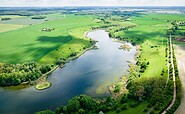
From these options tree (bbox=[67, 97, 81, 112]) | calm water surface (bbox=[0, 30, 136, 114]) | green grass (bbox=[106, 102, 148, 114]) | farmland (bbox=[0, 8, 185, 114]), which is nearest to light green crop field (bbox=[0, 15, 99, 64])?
farmland (bbox=[0, 8, 185, 114])

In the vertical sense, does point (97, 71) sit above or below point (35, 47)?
below

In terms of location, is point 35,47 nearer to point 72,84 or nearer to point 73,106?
point 72,84

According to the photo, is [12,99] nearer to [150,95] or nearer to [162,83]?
[150,95]

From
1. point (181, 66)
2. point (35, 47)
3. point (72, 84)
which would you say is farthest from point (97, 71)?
point (35, 47)

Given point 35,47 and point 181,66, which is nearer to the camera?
point 181,66

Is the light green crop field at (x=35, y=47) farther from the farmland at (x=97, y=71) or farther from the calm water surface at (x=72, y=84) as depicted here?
the calm water surface at (x=72, y=84)

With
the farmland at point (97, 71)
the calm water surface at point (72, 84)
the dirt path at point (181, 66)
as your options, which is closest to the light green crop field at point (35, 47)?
the farmland at point (97, 71)

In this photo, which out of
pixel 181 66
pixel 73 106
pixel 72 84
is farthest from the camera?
pixel 181 66

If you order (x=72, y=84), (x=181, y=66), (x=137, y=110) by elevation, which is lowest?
(x=72, y=84)

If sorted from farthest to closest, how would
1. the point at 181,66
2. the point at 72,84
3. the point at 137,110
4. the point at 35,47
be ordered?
the point at 35,47, the point at 181,66, the point at 72,84, the point at 137,110
